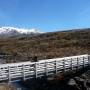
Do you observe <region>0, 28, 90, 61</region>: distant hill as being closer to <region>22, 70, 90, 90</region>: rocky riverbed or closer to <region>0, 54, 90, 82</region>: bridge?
<region>0, 54, 90, 82</region>: bridge

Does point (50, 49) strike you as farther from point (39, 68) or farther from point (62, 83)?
point (39, 68)

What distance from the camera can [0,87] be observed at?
22.4 meters

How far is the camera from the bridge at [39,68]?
23.7 meters

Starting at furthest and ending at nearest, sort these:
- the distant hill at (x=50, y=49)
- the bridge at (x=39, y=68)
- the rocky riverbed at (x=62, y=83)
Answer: the distant hill at (x=50, y=49)
the rocky riverbed at (x=62, y=83)
the bridge at (x=39, y=68)

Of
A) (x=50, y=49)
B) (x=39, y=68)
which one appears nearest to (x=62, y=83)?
(x=39, y=68)

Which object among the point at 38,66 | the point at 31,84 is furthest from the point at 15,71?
the point at 31,84

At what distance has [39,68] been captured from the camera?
26234 millimetres

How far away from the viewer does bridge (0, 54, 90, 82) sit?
2369 centimetres

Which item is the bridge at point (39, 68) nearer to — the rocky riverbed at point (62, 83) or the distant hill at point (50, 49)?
the rocky riverbed at point (62, 83)

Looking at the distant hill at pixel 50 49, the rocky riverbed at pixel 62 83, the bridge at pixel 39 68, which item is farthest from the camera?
the distant hill at pixel 50 49

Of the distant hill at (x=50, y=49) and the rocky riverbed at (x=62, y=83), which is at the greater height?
the distant hill at (x=50, y=49)

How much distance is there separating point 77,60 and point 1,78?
10676 mm

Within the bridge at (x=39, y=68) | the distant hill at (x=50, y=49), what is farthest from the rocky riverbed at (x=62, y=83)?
the distant hill at (x=50, y=49)

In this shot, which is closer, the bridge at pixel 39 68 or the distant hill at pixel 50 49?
the bridge at pixel 39 68
